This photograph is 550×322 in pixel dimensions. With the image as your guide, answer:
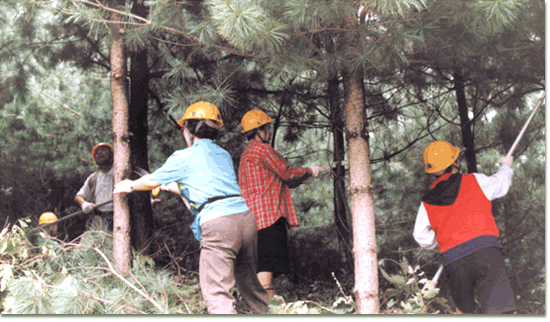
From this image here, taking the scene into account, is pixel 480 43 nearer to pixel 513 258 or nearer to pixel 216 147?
pixel 216 147

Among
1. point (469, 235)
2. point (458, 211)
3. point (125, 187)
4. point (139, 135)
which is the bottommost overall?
point (469, 235)

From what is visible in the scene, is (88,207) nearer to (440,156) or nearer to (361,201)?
(361,201)

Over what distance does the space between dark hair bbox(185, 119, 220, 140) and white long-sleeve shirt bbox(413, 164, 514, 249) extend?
63.7 inches

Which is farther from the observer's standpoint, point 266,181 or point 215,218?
point 266,181

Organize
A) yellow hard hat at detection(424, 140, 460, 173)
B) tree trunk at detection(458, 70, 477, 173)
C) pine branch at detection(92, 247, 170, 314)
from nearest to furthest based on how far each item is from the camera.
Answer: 1. pine branch at detection(92, 247, 170, 314)
2. yellow hard hat at detection(424, 140, 460, 173)
3. tree trunk at detection(458, 70, 477, 173)

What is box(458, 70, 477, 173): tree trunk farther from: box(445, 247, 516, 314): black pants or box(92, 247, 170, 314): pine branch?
box(92, 247, 170, 314): pine branch

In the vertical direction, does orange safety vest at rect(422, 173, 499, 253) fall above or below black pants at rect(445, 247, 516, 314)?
above

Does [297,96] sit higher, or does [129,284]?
[297,96]

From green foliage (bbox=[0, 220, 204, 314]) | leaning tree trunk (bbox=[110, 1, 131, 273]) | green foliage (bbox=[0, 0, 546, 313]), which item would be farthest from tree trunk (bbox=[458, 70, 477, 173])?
leaning tree trunk (bbox=[110, 1, 131, 273])

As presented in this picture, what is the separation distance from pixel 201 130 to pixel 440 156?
180cm

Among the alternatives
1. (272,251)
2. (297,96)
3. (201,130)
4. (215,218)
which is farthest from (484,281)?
(297,96)

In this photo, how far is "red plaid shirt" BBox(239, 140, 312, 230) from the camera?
3781mm

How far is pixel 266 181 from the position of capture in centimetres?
388

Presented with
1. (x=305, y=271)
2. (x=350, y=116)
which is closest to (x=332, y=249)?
(x=305, y=271)
